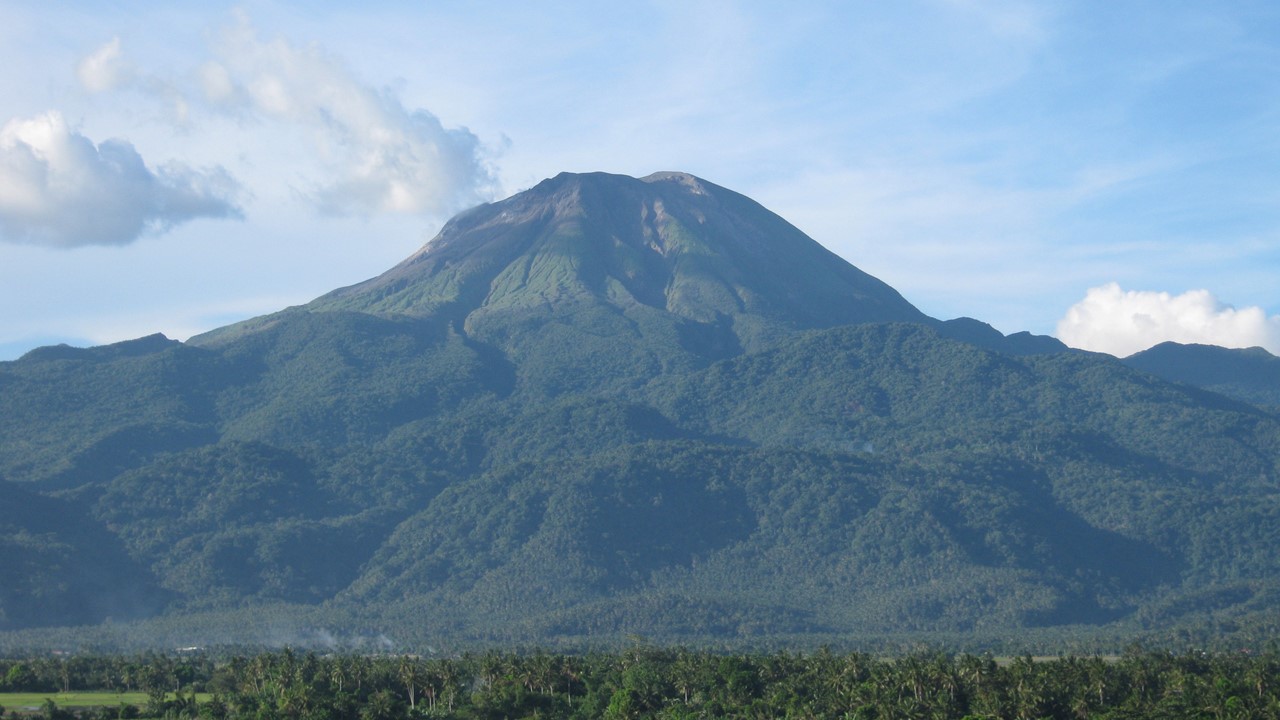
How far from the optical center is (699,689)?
14438 cm

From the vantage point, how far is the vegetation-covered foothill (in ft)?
418

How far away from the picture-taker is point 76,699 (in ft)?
504

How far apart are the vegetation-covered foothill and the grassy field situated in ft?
3.78

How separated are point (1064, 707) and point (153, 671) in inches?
3603

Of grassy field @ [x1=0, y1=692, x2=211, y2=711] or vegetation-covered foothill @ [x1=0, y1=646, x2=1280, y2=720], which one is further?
A: grassy field @ [x1=0, y1=692, x2=211, y2=711]

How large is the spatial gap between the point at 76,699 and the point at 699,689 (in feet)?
190

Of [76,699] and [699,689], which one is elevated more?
[76,699]

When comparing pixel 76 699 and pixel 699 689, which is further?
pixel 76 699

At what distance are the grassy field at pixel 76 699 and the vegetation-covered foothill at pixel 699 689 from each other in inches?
45.4

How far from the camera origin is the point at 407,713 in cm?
13588

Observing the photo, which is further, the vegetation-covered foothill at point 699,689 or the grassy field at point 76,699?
the grassy field at point 76,699

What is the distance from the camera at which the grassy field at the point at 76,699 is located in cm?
14775

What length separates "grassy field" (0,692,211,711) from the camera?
14775 centimetres

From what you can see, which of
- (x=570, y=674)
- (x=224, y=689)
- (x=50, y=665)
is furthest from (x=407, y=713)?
(x=50, y=665)
